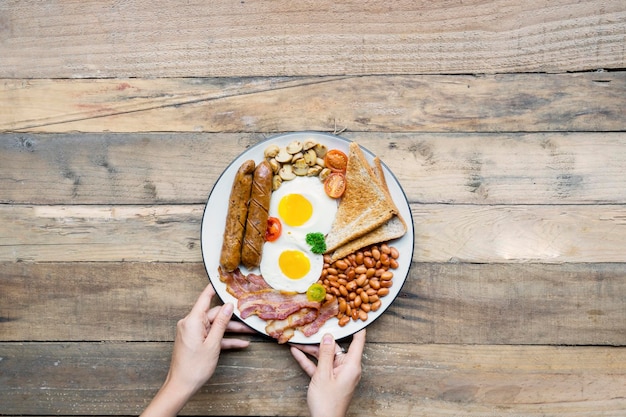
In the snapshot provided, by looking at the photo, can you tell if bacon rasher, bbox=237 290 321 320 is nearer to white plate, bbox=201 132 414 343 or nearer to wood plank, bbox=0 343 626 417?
white plate, bbox=201 132 414 343

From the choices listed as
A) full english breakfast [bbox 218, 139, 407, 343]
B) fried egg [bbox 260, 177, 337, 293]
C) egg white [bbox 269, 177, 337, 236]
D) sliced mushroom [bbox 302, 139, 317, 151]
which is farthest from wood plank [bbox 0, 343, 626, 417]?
sliced mushroom [bbox 302, 139, 317, 151]

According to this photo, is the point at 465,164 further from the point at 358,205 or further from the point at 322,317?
the point at 322,317

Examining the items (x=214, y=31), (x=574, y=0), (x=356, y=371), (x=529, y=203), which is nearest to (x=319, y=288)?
(x=356, y=371)

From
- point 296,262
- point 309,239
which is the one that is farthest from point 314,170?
point 296,262

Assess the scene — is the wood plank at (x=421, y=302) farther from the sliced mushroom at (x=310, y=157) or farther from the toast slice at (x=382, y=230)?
the sliced mushroom at (x=310, y=157)

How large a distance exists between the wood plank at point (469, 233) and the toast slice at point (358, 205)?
0.69 feet

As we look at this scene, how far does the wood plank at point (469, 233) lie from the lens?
2352 millimetres

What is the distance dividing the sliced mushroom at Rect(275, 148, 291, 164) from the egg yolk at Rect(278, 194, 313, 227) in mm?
148

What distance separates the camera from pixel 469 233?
2354 mm

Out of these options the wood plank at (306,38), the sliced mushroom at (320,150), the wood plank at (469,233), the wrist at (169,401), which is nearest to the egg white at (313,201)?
the sliced mushroom at (320,150)

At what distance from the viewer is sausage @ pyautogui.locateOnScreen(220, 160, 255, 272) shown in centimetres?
220

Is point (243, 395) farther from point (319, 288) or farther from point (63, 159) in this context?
point (63, 159)

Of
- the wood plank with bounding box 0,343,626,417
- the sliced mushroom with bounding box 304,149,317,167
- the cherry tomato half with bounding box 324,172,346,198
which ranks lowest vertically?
the wood plank with bounding box 0,343,626,417

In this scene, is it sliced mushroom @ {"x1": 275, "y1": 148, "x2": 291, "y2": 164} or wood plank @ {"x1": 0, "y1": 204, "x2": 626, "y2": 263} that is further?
wood plank @ {"x1": 0, "y1": 204, "x2": 626, "y2": 263}
